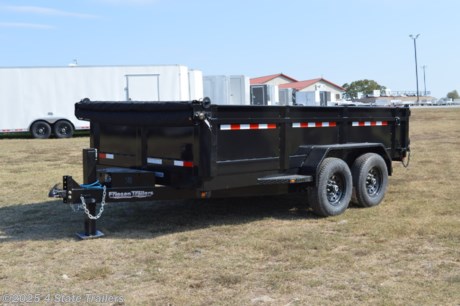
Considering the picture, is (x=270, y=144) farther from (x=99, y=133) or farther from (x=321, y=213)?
(x=99, y=133)

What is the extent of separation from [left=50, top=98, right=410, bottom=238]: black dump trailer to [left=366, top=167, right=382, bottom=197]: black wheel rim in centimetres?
3

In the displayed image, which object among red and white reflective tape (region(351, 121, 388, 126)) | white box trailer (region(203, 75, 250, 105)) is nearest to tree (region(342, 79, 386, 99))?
white box trailer (region(203, 75, 250, 105))

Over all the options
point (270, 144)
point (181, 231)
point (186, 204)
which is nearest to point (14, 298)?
point (181, 231)

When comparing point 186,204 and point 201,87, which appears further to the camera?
point 201,87

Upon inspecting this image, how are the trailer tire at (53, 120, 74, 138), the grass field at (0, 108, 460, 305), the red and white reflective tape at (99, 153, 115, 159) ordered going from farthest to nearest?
the trailer tire at (53, 120, 74, 138) < the red and white reflective tape at (99, 153, 115, 159) < the grass field at (0, 108, 460, 305)

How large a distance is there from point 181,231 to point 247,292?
1966 mm

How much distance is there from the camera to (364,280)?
4160 mm

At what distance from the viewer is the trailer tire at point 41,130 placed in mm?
20453

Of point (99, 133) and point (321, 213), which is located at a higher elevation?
point (99, 133)

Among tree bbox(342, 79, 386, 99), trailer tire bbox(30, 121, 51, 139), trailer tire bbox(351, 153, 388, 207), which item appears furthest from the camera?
tree bbox(342, 79, 386, 99)

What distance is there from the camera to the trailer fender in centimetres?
617

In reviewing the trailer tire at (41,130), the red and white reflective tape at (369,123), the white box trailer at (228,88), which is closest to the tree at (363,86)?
the white box trailer at (228,88)

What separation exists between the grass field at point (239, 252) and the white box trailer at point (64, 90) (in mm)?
13022

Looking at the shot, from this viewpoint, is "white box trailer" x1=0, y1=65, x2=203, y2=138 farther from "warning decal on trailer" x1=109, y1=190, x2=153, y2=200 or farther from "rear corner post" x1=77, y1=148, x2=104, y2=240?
"warning decal on trailer" x1=109, y1=190, x2=153, y2=200
